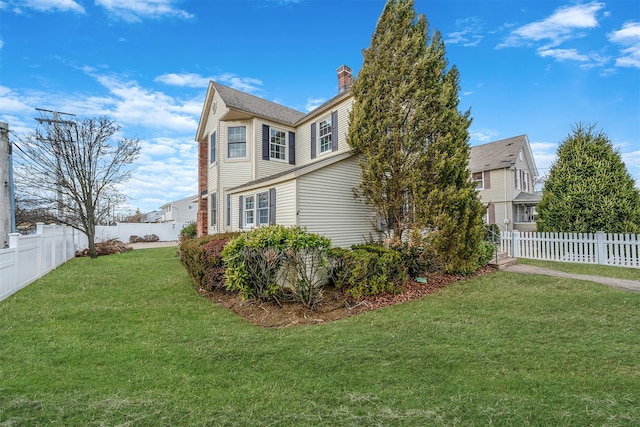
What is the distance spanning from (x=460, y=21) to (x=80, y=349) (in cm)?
1337

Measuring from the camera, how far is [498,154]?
74.7ft

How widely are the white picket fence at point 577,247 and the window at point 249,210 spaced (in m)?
11.1

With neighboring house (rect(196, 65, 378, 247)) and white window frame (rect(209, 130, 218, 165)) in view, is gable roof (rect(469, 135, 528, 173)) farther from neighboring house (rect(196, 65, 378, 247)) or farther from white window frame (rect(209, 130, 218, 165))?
white window frame (rect(209, 130, 218, 165))

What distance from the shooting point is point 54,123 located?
618 inches

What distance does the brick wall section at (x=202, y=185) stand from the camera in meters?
16.1

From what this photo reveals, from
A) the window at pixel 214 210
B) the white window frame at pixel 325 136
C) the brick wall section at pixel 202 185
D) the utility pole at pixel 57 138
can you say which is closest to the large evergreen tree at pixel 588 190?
the white window frame at pixel 325 136

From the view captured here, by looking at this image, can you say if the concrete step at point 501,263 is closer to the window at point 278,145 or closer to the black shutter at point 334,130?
the black shutter at point 334,130

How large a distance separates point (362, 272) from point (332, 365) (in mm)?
3186

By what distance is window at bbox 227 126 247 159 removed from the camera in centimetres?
1335

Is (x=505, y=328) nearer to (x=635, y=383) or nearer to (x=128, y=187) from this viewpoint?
(x=635, y=383)

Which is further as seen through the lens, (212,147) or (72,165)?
(72,165)

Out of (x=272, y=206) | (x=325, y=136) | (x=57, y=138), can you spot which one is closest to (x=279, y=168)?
(x=325, y=136)

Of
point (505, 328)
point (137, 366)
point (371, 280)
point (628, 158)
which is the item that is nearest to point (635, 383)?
point (505, 328)

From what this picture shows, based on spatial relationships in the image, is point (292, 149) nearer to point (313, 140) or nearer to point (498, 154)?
point (313, 140)
